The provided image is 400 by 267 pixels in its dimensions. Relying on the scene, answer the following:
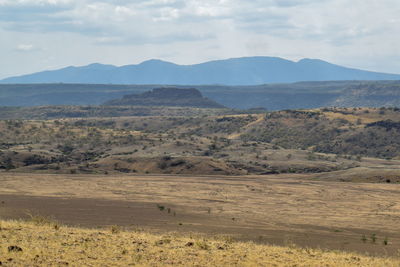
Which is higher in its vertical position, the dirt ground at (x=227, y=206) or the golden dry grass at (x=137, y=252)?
the golden dry grass at (x=137, y=252)

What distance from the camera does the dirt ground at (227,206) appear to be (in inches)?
1049

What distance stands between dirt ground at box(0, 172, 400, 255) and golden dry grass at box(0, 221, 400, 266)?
13.4ft

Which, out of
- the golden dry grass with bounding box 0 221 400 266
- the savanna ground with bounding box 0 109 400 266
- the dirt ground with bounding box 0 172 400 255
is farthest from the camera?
the dirt ground with bounding box 0 172 400 255

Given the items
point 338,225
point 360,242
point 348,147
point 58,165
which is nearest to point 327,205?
point 338,225

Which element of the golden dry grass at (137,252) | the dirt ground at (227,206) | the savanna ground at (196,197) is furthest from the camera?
the dirt ground at (227,206)

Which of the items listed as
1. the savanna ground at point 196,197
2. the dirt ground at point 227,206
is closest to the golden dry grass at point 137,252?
the savanna ground at point 196,197

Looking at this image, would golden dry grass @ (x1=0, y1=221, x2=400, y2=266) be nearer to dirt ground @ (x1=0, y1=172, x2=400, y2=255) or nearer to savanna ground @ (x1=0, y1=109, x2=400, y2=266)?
savanna ground @ (x1=0, y1=109, x2=400, y2=266)

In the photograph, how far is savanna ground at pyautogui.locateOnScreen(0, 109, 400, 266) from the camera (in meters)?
19.1

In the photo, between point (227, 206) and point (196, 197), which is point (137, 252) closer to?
point (227, 206)

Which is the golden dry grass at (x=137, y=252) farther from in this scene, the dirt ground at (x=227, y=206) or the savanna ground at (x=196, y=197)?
the dirt ground at (x=227, y=206)

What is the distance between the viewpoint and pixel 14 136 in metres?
89.8

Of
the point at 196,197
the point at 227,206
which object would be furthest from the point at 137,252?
the point at 196,197

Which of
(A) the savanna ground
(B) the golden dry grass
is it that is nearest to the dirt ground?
(A) the savanna ground

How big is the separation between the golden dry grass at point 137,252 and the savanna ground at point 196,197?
5 cm
